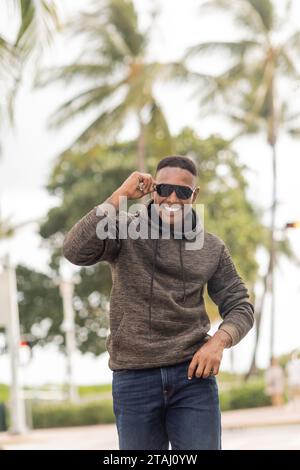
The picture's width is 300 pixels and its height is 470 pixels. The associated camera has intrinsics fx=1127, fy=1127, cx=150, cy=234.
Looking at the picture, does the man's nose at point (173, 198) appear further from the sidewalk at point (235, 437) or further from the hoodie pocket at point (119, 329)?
the sidewalk at point (235, 437)

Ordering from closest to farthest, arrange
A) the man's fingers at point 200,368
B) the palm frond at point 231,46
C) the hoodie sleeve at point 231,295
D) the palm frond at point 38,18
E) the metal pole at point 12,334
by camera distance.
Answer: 1. the man's fingers at point 200,368
2. the hoodie sleeve at point 231,295
3. the palm frond at point 38,18
4. the metal pole at point 12,334
5. the palm frond at point 231,46

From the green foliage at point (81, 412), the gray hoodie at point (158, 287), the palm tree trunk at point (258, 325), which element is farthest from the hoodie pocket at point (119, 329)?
the palm tree trunk at point (258, 325)

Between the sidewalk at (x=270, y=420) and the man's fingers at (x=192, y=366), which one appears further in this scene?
the sidewalk at (x=270, y=420)

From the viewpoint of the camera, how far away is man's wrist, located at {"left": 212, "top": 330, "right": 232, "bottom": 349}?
12.6ft

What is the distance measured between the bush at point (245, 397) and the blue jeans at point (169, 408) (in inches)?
1127

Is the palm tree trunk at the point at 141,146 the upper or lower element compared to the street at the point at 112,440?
upper

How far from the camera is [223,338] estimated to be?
12.6 feet

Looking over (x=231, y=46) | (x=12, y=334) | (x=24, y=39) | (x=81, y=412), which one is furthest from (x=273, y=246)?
(x=24, y=39)

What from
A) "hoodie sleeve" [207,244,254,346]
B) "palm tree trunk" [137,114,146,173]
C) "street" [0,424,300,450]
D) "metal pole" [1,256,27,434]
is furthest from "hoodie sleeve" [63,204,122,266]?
"palm tree trunk" [137,114,146,173]

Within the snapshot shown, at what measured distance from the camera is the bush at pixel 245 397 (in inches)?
1276

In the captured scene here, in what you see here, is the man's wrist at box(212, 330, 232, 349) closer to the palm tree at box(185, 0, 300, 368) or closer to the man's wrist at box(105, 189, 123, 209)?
the man's wrist at box(105, 189, 123, 209)

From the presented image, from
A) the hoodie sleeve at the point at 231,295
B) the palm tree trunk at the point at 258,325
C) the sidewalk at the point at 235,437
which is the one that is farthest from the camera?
the palm tree trunk at the point at 258,325

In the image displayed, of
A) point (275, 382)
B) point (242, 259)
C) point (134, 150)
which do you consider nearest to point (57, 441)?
point (275, 382)

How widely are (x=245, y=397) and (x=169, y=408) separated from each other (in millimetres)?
29286
